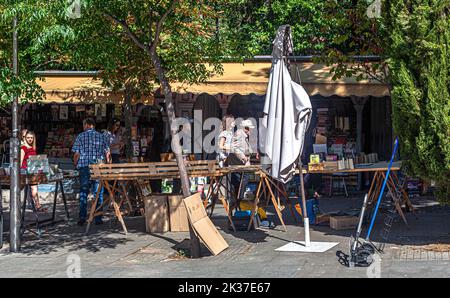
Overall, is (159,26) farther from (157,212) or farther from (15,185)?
(157,212)

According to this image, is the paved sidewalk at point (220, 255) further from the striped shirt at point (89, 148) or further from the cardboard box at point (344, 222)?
the striped shirt at point (89, 148)

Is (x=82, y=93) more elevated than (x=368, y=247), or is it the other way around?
(x=82, y=93)

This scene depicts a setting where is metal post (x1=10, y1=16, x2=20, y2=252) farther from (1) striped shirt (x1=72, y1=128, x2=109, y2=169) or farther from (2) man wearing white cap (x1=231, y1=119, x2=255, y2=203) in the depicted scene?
(2) man wearing white cap (x1=231, y1=119, x2=255, y2=203)

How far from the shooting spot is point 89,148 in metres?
12.6

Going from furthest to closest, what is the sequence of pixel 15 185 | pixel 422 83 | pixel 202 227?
1. pixel 15 185
2. pixel 202 227
3. pixel 422 83

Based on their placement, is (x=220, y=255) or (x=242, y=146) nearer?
(x=220, y=255)

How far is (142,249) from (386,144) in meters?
9.09

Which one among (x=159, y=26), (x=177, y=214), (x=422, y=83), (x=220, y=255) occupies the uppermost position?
(x=159, y=26)

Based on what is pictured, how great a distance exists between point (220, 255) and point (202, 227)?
1.48 feet

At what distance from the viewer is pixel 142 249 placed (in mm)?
10484

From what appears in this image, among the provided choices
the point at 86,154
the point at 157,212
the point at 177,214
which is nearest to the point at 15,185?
the point at 86,154

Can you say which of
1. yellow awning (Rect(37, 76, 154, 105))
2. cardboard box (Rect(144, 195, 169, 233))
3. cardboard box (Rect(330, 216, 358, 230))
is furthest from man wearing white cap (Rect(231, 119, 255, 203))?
yellow awning (Rect(37, 76, 154, 105))

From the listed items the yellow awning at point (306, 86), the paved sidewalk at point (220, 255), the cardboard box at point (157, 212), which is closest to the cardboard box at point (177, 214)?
the cardboard box at point (157, 212)

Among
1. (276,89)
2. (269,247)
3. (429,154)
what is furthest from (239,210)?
(429,154)
